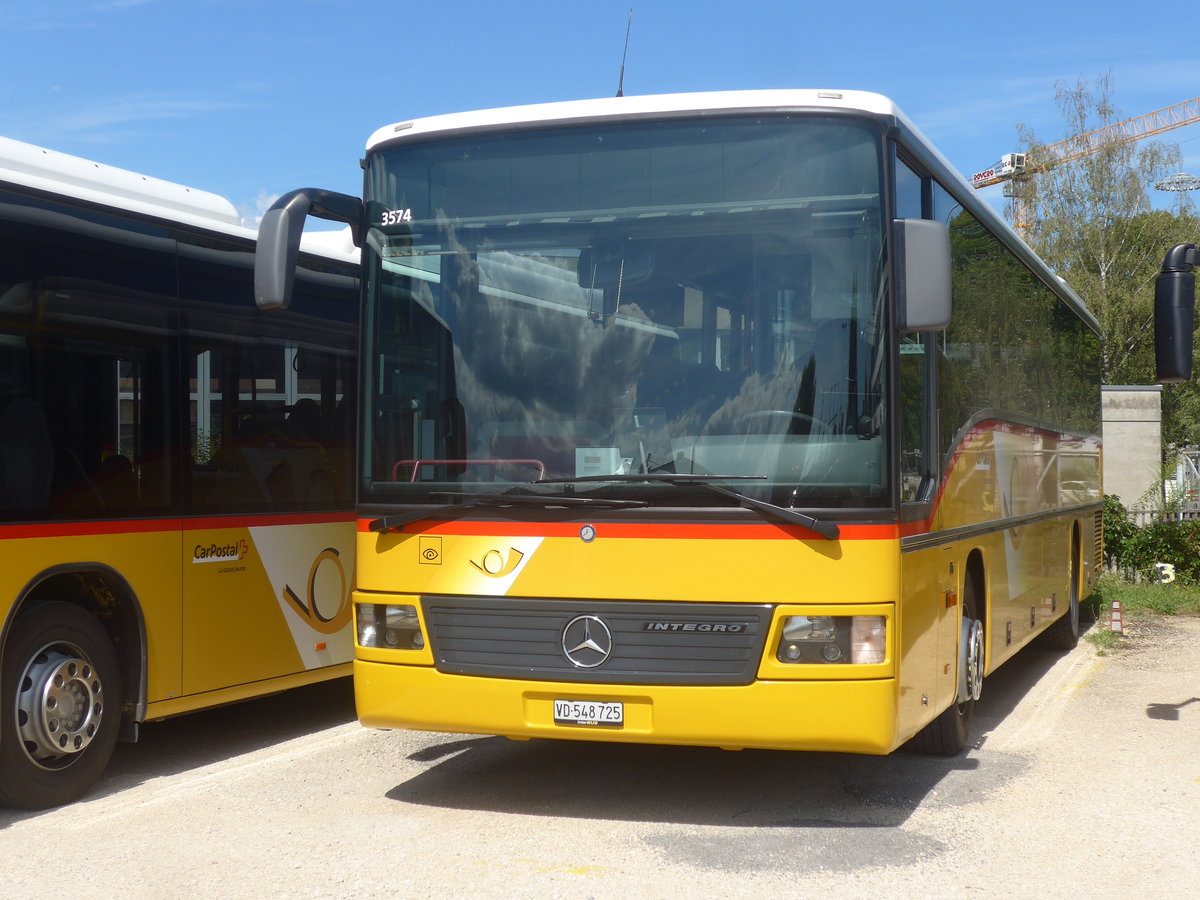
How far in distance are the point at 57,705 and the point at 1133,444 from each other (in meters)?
19.7

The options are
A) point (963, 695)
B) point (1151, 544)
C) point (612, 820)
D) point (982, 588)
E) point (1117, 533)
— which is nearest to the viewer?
point (612, 820)

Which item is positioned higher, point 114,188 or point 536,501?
point 114,188

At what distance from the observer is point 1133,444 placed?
76.0ft

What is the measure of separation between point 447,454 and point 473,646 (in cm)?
89

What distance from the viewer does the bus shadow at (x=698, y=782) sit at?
6.74 m

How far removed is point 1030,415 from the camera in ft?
35.3

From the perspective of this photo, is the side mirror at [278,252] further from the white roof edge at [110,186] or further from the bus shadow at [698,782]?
the bus shadow at [698,782]

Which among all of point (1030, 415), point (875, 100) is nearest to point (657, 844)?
point (875, 100)

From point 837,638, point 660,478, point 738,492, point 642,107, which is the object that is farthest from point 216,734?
point 642,107

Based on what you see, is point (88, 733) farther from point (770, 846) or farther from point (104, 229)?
point (770, 846)

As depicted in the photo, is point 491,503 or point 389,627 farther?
point 389,627

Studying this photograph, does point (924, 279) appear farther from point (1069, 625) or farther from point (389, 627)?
point (1069, 625)

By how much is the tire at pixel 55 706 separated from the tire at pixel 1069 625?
8.87 m

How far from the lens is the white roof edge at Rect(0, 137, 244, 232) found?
7055 millimetres
